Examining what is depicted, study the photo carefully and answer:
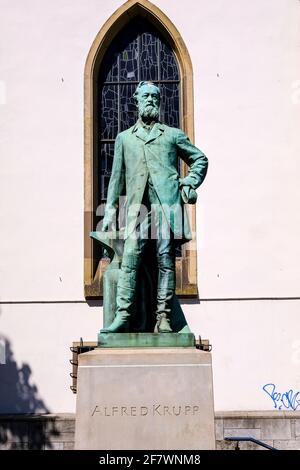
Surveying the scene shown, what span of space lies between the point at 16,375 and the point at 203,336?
10.2 ft

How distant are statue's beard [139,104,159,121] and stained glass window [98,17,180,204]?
8165 mm

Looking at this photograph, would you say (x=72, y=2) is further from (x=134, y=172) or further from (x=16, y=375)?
(x=134, y=172)

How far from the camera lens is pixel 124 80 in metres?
15.9

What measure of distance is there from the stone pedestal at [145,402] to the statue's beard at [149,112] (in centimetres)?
202

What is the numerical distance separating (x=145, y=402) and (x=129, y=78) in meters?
10.4

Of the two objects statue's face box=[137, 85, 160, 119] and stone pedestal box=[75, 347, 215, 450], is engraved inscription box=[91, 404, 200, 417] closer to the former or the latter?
stone pedestal box=[75, 347, 215, 450]

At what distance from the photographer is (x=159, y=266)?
706cm

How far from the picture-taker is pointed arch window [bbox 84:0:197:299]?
15305 millimetres

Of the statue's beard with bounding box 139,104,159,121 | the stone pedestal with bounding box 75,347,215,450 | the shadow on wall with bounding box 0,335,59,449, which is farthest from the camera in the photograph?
the shadow on wall with bounding box 0,335,59,449

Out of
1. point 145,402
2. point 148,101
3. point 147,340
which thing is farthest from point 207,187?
point 145,402

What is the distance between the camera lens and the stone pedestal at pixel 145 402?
627 centimetres

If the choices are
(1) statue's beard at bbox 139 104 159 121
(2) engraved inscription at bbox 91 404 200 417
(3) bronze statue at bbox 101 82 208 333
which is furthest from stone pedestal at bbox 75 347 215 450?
(1) statue's beard at bbox 139 104 159 121

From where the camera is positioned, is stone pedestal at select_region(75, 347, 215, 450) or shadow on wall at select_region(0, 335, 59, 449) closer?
stone pedestal at select_region(75, 347, 215, 450)

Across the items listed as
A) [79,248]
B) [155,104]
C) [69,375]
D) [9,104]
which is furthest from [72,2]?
[155,104]
